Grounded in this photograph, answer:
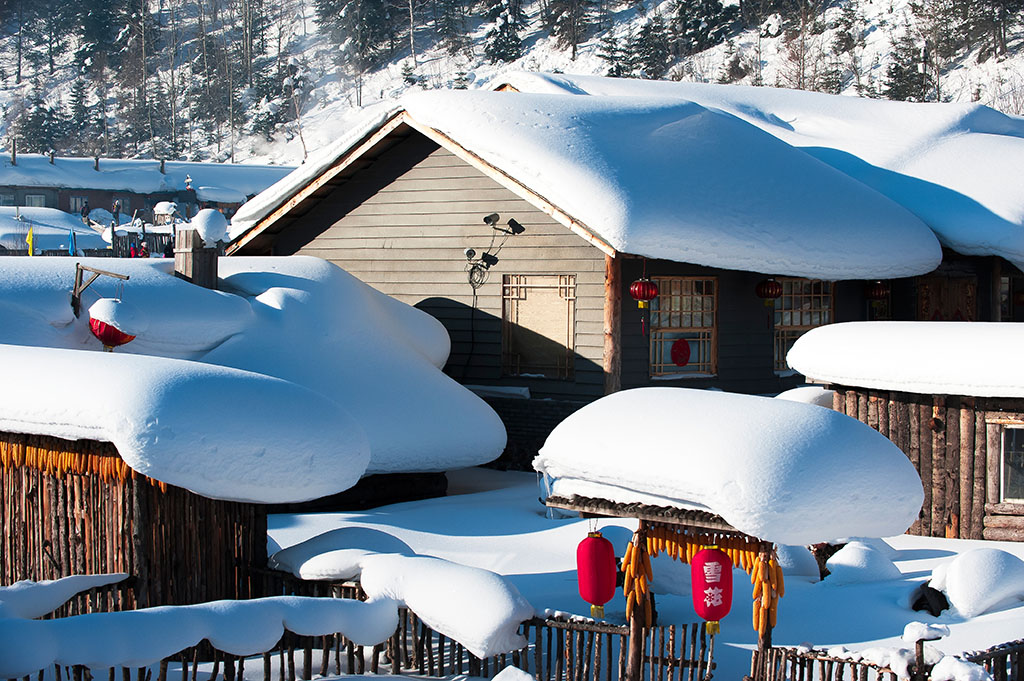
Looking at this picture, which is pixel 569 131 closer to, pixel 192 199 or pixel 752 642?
pixel 752 642

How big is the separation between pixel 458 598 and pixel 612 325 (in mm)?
8277

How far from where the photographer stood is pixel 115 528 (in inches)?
316

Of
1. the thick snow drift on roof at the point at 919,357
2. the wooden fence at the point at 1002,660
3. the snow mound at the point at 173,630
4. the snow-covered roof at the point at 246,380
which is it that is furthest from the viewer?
the thick snow drift on roof at the point at 919,357

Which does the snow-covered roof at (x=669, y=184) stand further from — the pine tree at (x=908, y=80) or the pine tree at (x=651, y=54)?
the pine tree at (x=651, y=54)

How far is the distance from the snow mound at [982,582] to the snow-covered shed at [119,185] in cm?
4470

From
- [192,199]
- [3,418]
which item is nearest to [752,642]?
[3,418]

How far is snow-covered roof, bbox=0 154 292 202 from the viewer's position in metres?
Result: 51.7

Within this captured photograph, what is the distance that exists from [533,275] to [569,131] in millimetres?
2110

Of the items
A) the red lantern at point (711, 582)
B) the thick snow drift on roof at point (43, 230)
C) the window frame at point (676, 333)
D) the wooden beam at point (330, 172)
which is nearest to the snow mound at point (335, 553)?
the red lantern at point (711, 582)

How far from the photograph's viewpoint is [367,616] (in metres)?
7.70

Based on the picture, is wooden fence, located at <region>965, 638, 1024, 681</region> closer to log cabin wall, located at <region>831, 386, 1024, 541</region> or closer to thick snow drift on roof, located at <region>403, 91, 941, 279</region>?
log cabin wall, located at <region>831, 386, 1024, 541</region>

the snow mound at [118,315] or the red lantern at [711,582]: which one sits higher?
the snow mound at [118,315]

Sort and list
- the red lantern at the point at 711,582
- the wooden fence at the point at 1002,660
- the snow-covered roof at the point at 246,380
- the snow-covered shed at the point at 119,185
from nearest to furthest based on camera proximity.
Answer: the wooden fence at the point at 1002,660, the red lantern at the point at 711,582, the snow-covered roof at the point at 246,380, the snow-covered shed at the point at 119,185

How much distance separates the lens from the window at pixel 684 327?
16281 millimetres
